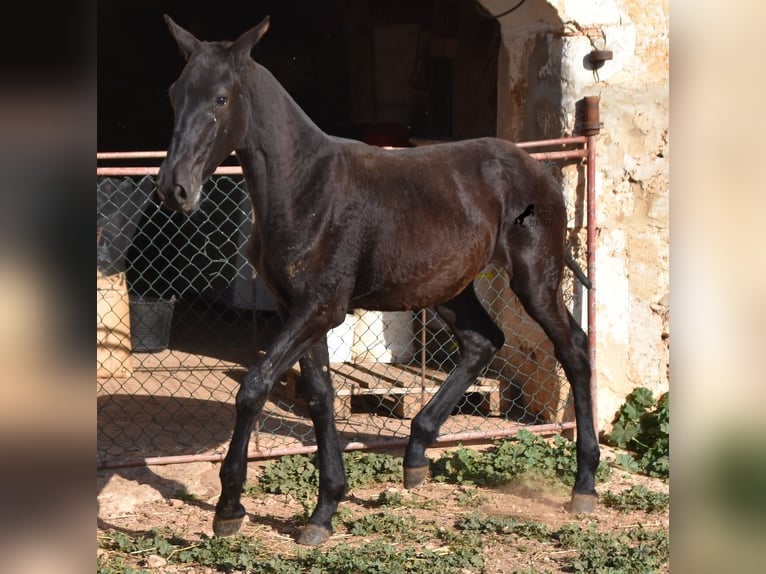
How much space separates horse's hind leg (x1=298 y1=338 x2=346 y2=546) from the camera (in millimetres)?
4234

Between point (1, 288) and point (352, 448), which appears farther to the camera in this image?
point (352, 448)

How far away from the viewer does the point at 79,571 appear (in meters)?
1.04

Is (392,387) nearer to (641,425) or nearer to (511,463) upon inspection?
(511,463)

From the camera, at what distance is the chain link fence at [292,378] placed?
589 cm

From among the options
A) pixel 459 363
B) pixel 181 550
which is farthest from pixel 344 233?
pixel 181 550

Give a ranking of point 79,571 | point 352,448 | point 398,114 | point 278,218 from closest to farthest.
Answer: point 79,571 < point 278,218 < point 352,448 < point 398,114

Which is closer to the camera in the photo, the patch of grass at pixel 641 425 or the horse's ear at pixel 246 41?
the horse's ear at pixel 246 41

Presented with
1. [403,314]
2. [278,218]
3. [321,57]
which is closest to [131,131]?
[321,57]

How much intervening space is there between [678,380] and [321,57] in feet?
33.2

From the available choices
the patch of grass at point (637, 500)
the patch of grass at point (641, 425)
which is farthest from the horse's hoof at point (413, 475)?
the patch of grass at point (641, 425)

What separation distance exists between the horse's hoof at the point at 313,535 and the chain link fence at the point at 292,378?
1161 millimetres

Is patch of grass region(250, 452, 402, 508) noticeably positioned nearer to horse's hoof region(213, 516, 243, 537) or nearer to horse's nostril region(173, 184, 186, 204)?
horse's hoof region(213, 516, 243, 537)

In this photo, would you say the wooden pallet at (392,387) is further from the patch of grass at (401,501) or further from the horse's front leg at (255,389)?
the horse's front leg at (255,389)

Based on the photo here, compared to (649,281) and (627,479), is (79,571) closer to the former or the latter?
(627,479)
